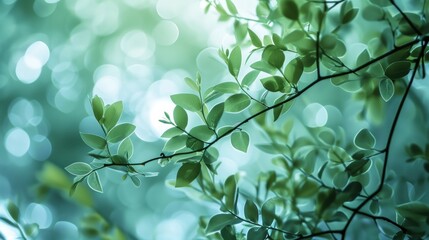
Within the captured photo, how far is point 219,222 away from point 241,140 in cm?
9

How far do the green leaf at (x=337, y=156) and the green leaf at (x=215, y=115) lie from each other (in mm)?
154

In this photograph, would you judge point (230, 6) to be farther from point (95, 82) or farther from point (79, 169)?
point (95, 82)

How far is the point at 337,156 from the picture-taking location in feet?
1.70

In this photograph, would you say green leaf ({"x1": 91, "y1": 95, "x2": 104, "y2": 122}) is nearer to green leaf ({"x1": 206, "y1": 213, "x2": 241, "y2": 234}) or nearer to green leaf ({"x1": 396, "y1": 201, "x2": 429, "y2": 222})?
green leaf ({"x1": 206, "y1": 213, "x2": 241, "y2": 234})

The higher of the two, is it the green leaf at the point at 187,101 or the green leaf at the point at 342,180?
the green leaf at the point at 187,101

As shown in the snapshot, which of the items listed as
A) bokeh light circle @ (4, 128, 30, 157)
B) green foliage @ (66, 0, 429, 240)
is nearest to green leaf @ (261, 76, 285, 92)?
green foliage @ (66, 0, 429, 240)

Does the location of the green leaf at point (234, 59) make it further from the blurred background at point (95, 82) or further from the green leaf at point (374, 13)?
the blurred background at point (95, 82)

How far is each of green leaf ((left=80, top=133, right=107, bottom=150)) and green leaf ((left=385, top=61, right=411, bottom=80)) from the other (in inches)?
11.8

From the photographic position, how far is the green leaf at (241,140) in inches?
18.7

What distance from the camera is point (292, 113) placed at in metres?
0.81

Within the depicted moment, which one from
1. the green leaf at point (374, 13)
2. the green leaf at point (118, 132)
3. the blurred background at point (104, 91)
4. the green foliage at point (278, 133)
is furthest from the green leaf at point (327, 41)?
the blurred background at point (104, 91)

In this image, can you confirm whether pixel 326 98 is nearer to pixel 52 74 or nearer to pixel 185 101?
pixel 185 101

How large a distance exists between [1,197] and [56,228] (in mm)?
127

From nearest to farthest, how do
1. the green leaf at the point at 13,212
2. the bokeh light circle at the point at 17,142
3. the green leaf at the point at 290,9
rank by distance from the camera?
1. the green leaf at the point at 290,9
2. the green leaf at the point at 13,212
3. the bokeh light circle at the point at 17,142
